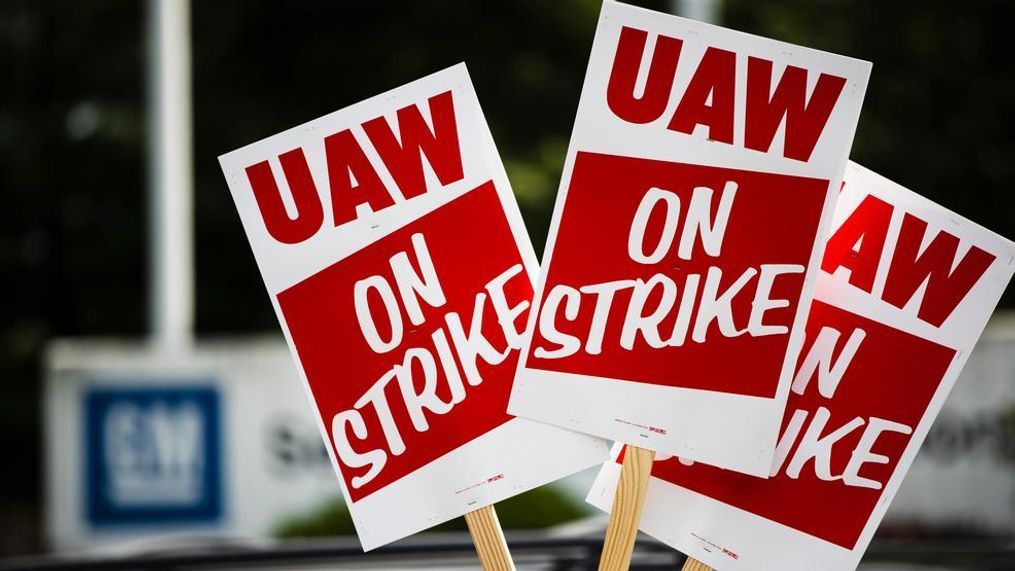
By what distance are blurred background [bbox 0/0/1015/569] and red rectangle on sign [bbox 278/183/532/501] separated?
4.23 metres

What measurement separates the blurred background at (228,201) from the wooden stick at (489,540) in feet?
14.1

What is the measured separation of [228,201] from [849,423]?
13.6 meters

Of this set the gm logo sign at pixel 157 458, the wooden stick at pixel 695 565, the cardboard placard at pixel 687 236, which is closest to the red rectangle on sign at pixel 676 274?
the cardboard placard at pixel 687 236

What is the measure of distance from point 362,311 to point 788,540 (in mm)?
597

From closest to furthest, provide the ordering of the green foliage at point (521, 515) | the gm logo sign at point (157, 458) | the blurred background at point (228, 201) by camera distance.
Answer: the green foliage at point (521, 515), the gm logo sign at point (157, 458), the blurred background at point (228, 201)

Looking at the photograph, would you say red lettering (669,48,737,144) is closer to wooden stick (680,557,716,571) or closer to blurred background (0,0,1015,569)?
wooden stick (680,557,716,571)

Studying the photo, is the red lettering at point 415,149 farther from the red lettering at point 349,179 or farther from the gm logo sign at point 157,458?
the gm logo sign at point 157,458

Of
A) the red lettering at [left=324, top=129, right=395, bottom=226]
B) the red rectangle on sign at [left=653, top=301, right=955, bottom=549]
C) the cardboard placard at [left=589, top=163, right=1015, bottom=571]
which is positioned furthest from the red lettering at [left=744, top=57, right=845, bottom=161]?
the red lettering at [left=324, top=129, right=395, bottom=226]

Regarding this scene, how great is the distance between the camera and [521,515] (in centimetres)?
784

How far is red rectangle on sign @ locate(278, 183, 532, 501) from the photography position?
5.50 ft

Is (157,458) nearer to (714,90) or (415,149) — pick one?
(415,149)

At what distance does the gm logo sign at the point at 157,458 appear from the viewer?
8.86 meters

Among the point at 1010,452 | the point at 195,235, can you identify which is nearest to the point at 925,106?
the point at 1010,452

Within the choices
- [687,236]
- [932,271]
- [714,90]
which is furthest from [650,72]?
[932,271]
